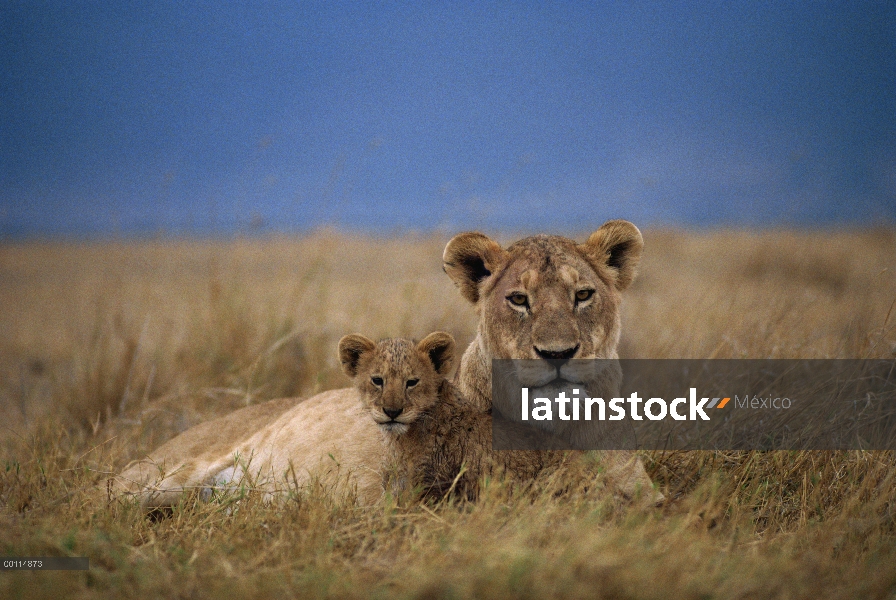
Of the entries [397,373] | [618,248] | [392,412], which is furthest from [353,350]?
[618,248]

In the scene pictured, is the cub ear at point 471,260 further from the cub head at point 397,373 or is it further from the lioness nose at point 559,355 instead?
the lioness nose at point 559,355

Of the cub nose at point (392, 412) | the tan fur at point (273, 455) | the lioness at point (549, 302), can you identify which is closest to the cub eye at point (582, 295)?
the lioness at point (549, 302)

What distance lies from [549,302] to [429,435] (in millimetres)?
832

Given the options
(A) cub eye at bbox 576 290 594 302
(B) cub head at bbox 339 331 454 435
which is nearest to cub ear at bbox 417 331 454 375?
(B) cub head at bbox 339 331 454 435

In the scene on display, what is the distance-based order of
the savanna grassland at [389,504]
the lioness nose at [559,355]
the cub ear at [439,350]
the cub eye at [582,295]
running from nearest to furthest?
the savanna grassland at [389,504] → the lioness nose at [559,355] → the cub eye at [582,295] → the cub ear at [439,350]

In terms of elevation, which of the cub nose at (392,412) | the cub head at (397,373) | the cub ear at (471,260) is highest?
the cub ear at (471,260)

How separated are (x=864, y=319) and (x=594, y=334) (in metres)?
4.37

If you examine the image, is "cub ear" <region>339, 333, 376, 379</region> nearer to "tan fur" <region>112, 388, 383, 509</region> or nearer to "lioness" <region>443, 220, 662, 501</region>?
"tan fur" <region>112, 388, 383, 509</region>

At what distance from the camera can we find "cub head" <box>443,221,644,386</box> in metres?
3.51

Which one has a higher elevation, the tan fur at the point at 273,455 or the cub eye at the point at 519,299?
the cub eye at the point at 519,299

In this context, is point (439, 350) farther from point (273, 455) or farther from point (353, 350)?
point (273, 455)

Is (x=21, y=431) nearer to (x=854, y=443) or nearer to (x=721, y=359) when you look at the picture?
(x=721, y=359)

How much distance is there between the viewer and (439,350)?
13.4 ft

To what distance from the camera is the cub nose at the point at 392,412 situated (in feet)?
12.1
